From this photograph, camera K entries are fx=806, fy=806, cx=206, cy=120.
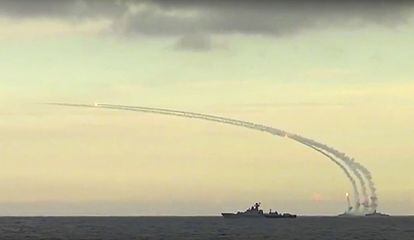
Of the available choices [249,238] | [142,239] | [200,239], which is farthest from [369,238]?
[142,239]

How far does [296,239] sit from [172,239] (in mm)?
24841

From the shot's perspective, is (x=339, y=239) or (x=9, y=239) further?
(x=339, y=239)

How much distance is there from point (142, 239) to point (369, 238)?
43.1 metres

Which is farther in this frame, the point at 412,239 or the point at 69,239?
the point at 412,239

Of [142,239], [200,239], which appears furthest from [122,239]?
[200,239]

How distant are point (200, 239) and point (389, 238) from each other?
37.6m

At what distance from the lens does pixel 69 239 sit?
144 metres

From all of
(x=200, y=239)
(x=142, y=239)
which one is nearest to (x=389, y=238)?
(x=200, y=239)

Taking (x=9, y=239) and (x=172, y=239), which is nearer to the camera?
(x=9, y=239)

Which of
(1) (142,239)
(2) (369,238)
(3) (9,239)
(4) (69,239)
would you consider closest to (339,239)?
(2) (369,238)

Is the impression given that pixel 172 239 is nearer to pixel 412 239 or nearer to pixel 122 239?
pixel 122 239

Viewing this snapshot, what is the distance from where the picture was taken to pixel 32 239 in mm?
141500

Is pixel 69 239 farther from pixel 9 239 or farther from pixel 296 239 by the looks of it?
pixel 296 239

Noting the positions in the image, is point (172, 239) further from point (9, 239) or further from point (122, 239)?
point (9, 239)
